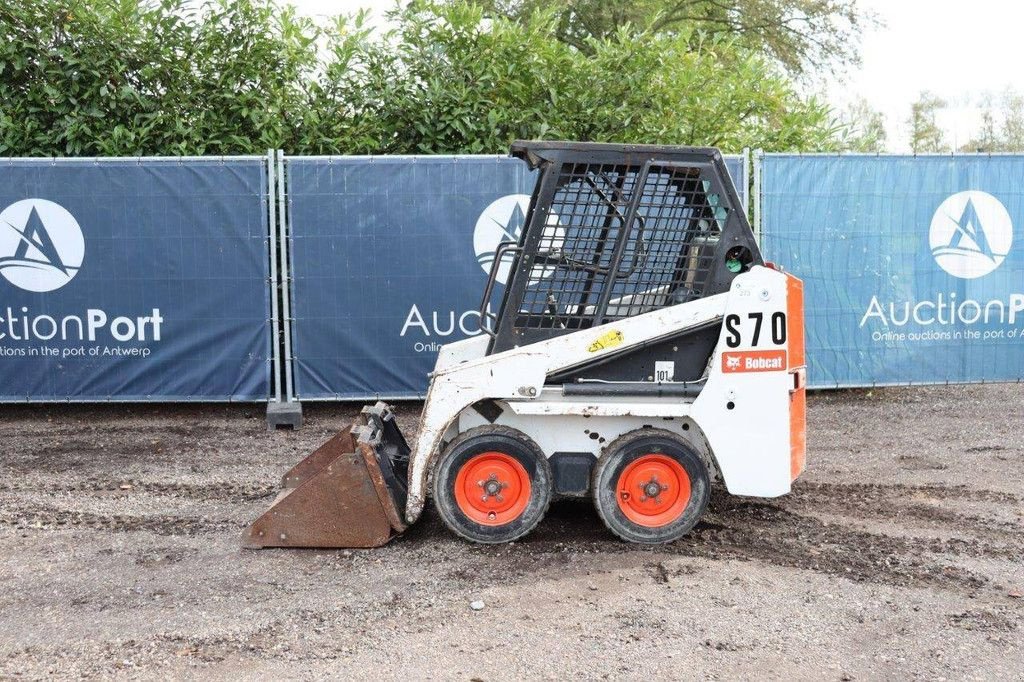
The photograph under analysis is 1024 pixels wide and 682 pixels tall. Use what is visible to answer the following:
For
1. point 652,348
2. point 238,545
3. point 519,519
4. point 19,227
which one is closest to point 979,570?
point 652,348

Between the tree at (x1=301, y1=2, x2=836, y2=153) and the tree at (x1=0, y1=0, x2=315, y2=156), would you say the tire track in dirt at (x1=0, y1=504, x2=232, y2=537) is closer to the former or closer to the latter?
the tree at (x1=0, y1=0, x2=315, y2=156)

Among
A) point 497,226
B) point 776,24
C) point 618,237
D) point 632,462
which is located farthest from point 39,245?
point 776,24

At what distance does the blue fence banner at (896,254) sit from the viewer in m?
9.55

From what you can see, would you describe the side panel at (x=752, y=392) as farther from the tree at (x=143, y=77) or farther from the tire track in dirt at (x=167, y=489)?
the tree at (x=143, y=77)

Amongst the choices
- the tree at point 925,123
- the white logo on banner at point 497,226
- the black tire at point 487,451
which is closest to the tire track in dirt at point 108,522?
the black tire at point 487,451

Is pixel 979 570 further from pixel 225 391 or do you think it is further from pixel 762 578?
pixel 225 391

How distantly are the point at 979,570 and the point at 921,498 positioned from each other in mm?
1526

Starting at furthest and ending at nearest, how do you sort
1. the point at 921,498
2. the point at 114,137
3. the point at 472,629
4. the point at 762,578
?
the point at 114,137 < the point at 921,498 < the point at 762,578 < the point at 472,629

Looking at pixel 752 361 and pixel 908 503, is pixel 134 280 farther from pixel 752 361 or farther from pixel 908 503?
pixel 908 503

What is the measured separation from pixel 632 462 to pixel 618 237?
1.21 m

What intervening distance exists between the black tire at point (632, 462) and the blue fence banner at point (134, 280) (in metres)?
4.71

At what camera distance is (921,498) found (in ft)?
21.7

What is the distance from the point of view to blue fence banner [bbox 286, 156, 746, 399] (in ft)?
30.3

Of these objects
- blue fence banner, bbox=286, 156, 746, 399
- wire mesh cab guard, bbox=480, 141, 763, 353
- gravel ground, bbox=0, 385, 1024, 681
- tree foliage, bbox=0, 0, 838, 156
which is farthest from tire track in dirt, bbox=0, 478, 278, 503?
tree foliage, bbox=0, 0, 838, 156
